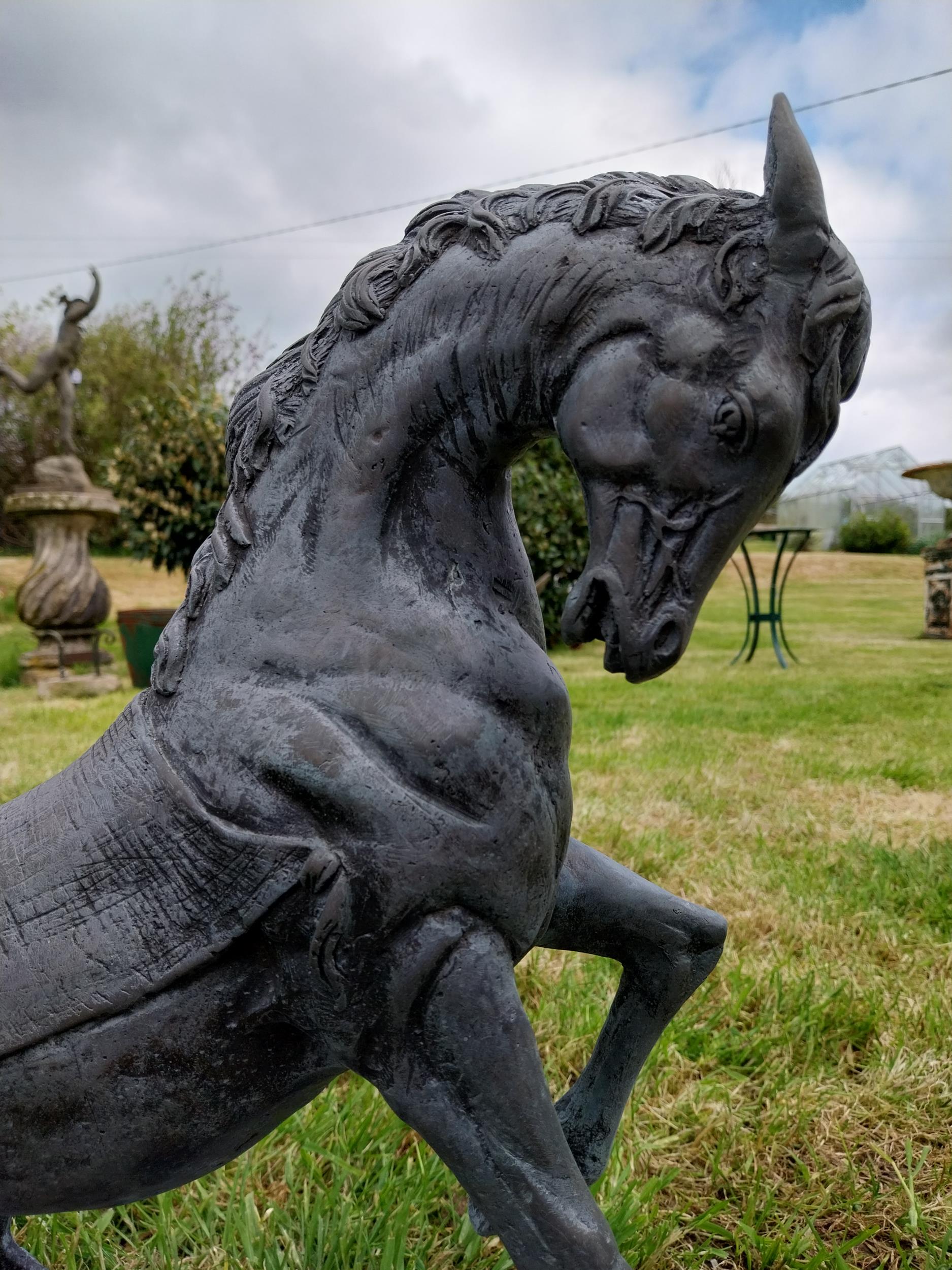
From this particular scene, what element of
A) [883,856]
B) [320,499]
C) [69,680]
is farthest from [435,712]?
[69,680]

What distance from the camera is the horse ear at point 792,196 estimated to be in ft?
2.82

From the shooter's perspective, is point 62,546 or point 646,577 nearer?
point 646,577

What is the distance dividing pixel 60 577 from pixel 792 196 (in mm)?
8338

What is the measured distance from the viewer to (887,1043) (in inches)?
86.0

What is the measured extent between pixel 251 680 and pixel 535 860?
0.34 metres

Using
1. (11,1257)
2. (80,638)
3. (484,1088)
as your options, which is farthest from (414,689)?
(80,638)

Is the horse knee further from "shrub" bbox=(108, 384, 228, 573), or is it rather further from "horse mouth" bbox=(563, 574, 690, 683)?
"shrub" bbox=(108, 384, 228, 573)

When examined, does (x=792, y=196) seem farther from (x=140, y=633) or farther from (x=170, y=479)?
(x=170, y=479)

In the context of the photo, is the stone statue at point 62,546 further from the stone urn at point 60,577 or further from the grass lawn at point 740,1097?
the grass lawn at point 740,1097

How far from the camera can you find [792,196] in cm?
87

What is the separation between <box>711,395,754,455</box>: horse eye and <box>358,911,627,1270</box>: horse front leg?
0.53m

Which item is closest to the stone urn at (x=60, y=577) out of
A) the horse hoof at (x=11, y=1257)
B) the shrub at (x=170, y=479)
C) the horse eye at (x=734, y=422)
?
the shrub at (x=170, y=479)

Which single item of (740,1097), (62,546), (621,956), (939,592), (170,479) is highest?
(170,479)

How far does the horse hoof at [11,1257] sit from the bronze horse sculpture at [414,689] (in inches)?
19.5
